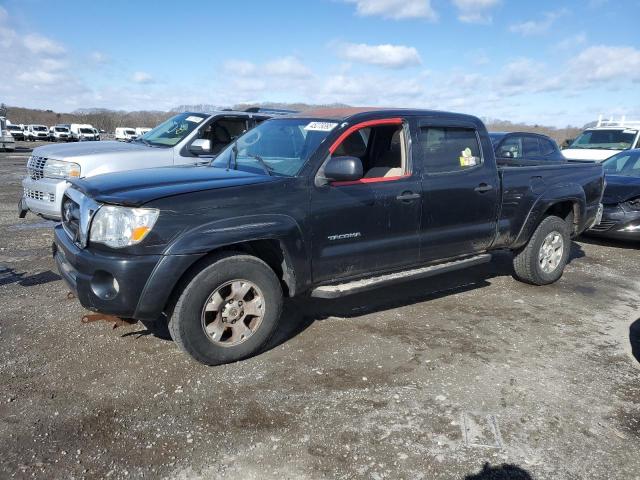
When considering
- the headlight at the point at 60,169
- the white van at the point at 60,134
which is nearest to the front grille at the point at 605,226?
the headlight at the point at 60,169

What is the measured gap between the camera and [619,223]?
8.02 m

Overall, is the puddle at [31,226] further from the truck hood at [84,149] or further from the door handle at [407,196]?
the door handle at [407,196]

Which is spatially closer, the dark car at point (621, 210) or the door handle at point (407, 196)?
the door handle at point (407, 196)

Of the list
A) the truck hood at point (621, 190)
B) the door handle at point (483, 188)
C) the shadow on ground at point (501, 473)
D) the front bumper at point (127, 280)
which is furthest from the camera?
the truck hood at point (621, 190)

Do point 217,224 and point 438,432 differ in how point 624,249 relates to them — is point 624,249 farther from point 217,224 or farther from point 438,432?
point 217,224

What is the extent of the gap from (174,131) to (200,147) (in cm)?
133

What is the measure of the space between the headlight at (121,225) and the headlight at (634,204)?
7533mm

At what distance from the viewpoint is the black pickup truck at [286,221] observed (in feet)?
11.1

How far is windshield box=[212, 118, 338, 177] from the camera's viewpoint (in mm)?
4168

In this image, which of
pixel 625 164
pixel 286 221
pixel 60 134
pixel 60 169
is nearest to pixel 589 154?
pixel 625 164

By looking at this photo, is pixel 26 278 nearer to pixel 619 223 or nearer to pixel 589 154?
pixel 619 223

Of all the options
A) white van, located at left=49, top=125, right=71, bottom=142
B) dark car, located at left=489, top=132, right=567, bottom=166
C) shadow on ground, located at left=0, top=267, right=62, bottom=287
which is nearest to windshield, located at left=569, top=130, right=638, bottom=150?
dark car, located at left=489, top=132, right=567, bottom=166

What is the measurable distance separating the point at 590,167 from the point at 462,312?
2.79m

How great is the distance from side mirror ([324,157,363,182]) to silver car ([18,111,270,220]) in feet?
8.43
